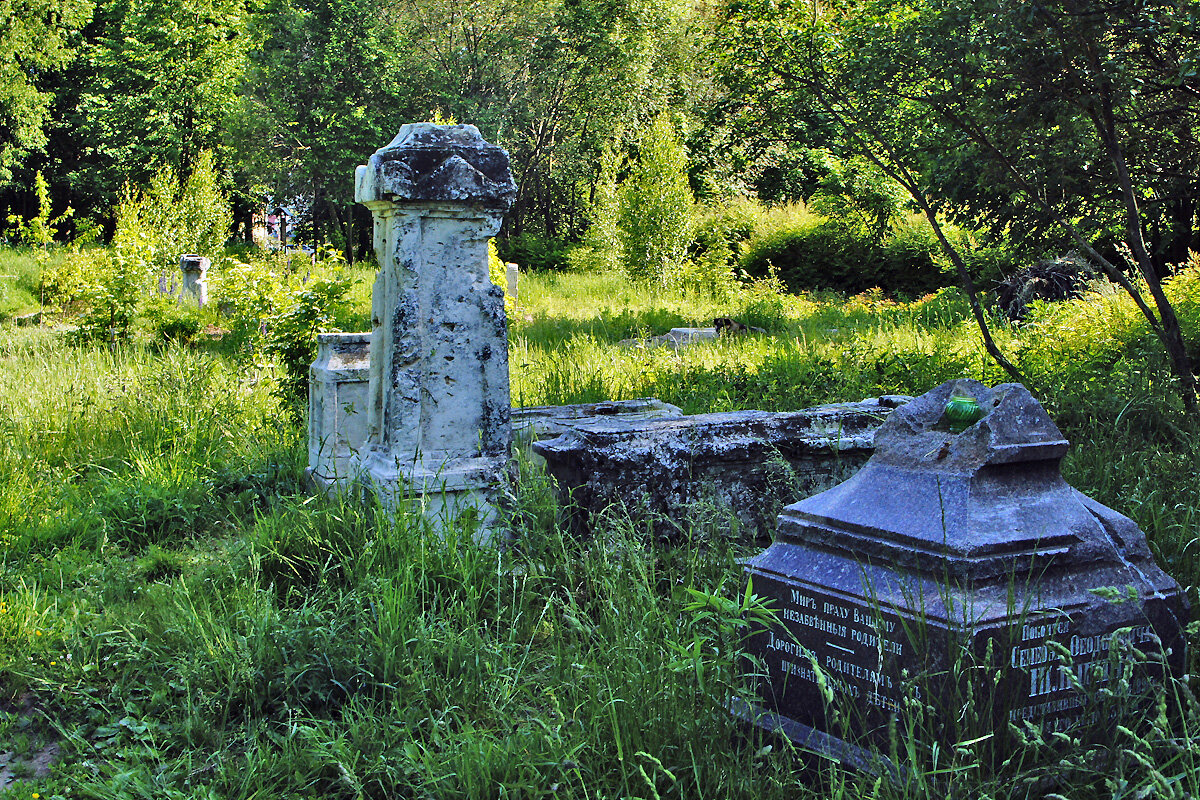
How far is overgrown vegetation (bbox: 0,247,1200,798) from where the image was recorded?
245 cm

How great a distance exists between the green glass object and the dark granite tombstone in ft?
0.07

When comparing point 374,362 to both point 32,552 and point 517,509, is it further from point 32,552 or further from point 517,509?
point 32,552

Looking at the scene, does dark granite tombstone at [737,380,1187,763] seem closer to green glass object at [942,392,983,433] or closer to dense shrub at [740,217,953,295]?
green glass object at [942,392,983,433]

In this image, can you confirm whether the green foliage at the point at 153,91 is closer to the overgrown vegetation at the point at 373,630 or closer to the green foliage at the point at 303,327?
the green foliage at the point at 303,327

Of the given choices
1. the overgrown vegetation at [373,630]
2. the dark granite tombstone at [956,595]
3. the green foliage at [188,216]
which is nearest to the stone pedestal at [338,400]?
the overgrown vegetation at [373,630]

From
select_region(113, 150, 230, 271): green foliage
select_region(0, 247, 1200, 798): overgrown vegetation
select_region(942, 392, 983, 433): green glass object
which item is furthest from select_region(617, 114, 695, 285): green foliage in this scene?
select_region(942, 392, 983, 433): green glass object

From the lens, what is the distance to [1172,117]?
21.6ft

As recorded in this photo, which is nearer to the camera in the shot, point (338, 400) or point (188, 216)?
point (338, 400)

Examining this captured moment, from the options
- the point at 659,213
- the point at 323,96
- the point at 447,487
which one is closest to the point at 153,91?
the point at 323,96

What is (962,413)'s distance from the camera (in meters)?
2.69

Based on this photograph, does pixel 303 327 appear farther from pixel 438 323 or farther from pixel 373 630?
pixel 373 630

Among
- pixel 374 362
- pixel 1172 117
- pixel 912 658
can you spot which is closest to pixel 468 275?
pixel 374 362

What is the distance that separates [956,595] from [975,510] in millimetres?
243

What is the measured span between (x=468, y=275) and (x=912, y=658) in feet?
9.24
